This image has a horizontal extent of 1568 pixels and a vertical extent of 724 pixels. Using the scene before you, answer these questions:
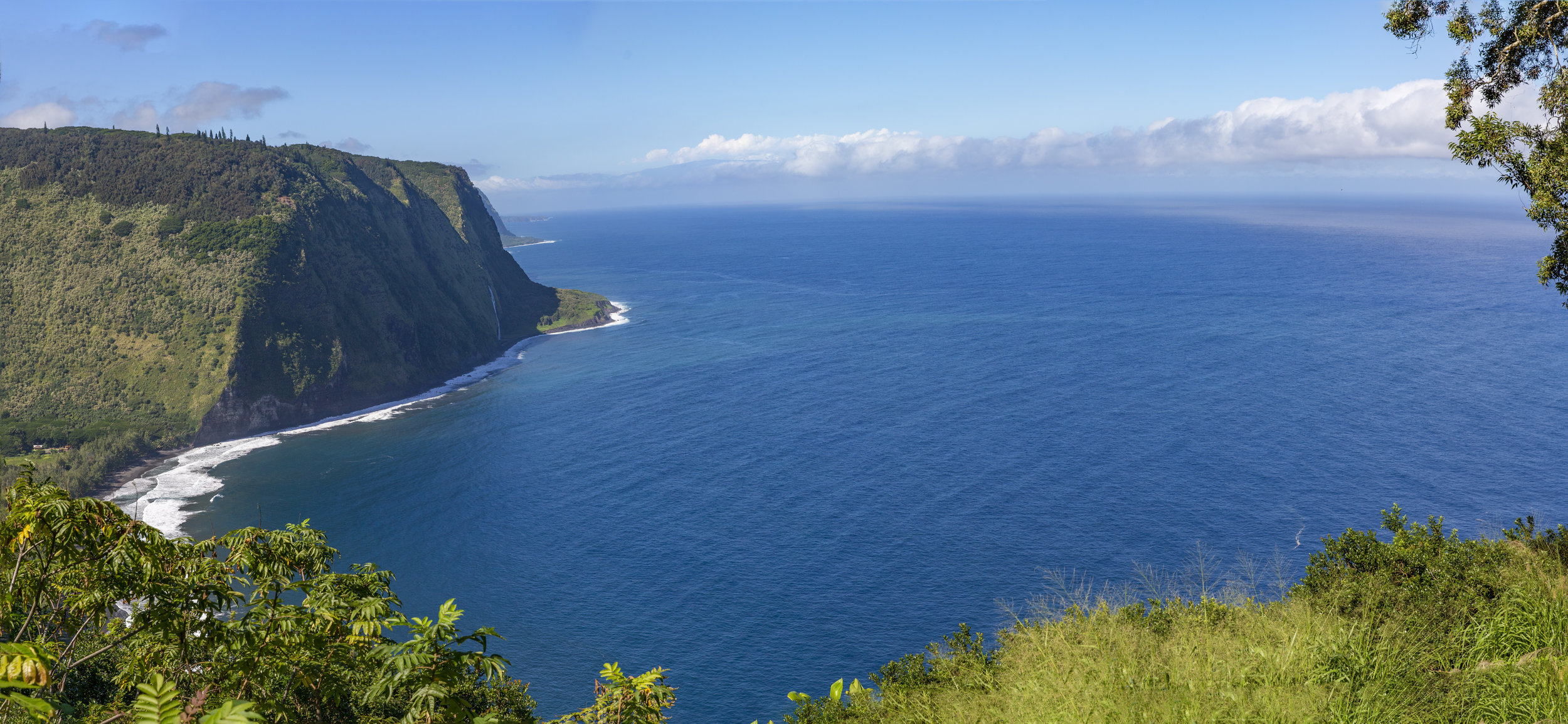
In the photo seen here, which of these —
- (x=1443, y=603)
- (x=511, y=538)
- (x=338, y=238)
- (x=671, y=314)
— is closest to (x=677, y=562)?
(x=511, y=538)

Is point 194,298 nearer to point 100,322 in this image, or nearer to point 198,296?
point 198,296

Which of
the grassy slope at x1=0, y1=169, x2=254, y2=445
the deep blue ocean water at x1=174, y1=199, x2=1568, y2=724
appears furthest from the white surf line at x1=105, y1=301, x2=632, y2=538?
the grassy slope at x1=0, y1=169, x2=254, y2=445

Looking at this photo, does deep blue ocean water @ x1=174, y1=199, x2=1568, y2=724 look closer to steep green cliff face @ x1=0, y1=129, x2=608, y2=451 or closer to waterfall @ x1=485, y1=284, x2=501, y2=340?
steep green cliff face @ x1=0, y1=129, x2=608, y2=451

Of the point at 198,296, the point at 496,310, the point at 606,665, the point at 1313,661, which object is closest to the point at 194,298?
the point at 198,296

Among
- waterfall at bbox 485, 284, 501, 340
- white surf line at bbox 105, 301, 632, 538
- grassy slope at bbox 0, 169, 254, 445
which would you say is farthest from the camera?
waterfall at bbox 485, 284, 501, 340

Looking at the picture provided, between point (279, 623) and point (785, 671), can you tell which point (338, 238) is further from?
point (279, 623)

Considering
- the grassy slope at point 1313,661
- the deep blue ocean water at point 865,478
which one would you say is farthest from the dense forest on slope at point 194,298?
the grassy slope at point 1313,661
